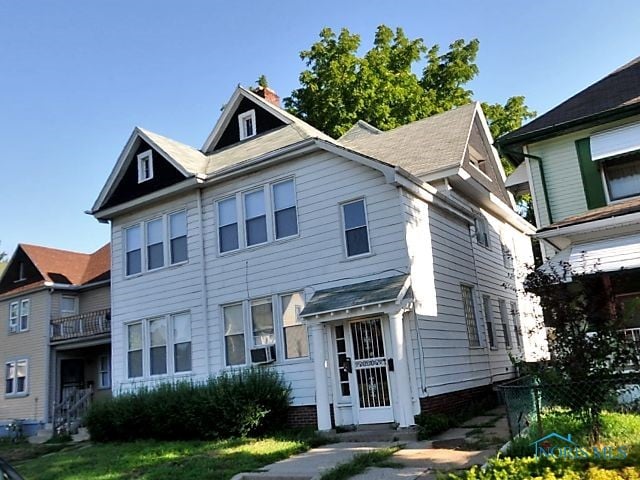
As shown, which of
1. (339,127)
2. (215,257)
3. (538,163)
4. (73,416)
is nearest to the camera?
(538,163)

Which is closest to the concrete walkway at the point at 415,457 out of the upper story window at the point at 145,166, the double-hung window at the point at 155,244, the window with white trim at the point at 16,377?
the double-hung window at the point at 155,244

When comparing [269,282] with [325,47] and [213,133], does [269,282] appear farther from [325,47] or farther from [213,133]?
[325,47]

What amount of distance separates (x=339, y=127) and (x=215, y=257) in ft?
45.3

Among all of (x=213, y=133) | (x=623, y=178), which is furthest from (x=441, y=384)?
(x=213, y=133)

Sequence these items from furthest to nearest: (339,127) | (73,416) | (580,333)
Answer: (339,127), (73,416), (580,333)

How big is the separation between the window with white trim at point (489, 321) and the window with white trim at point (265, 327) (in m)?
5.75

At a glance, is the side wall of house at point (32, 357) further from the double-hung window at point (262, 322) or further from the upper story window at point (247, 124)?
the double-hung window at point (262, 322)

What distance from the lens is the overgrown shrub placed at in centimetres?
1262

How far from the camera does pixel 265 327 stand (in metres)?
14.6

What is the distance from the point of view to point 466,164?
16875 mm

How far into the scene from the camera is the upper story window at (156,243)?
54.7ft

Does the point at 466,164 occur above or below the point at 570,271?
above

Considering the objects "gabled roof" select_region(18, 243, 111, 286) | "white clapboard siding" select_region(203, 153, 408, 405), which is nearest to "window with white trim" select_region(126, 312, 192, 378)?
"white clapboard siding" select_region(203, 153, 408, 405)

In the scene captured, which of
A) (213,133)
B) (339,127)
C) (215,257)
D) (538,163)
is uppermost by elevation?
(339,127)
